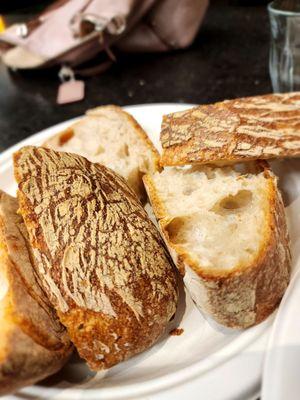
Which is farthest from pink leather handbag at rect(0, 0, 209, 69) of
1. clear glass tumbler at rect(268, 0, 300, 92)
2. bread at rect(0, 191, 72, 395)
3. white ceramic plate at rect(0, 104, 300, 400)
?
white ceramic plate at rect(0, 104, 300, 400)

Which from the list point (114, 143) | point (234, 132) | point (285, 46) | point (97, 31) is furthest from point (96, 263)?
point (97, 31)

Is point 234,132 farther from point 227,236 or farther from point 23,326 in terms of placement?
point 23,326

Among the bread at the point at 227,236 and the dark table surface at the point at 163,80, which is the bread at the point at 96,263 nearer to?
the bread at the point at 227,236

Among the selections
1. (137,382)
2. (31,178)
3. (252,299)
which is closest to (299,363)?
(252,299)

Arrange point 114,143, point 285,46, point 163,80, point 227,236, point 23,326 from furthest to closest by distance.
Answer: point 163,80 → point 285,46 → point 114,143 → point 227,236 → point 23,326

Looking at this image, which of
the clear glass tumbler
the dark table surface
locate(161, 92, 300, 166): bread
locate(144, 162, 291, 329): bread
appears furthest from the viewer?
the dark table surface

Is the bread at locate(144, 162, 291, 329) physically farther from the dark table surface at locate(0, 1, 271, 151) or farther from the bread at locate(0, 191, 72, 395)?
the dark table surface at locate(0, 1, 271, 151)

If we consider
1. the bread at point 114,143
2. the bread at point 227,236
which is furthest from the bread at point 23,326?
the bread at point 114,143

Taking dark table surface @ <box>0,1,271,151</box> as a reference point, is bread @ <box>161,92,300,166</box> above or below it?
above
